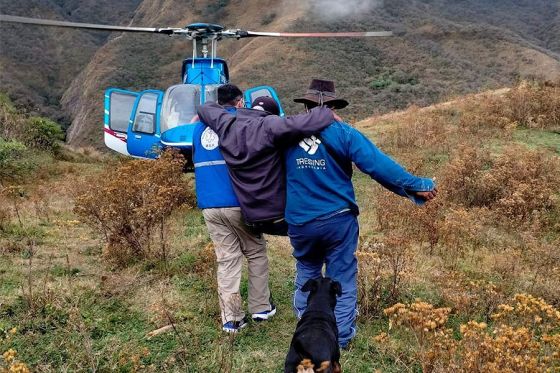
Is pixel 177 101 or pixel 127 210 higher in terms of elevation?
pixel 177 101

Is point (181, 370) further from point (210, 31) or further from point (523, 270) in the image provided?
point (210, 31)

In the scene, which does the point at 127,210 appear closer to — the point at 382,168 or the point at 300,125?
the point at 300,125

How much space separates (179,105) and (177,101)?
0.10m

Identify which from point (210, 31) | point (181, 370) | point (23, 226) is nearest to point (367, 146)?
point (181, 370)

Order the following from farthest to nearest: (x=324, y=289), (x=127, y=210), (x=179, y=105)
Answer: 1. (x=179, y=105)
2. (x=127, y=210)
3. (x=324, y=289)

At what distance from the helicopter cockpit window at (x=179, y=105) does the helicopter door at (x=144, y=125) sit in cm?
52

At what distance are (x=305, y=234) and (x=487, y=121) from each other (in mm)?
9408

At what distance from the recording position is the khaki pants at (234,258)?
3855 millimetres

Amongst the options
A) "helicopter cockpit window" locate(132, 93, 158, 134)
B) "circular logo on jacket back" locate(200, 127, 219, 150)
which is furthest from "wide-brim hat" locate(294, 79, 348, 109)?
"helicopter cockpit window" locate(132, 93, 158, 134)

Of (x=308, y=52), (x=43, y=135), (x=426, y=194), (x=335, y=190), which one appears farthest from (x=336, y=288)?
(x=308, y=52)

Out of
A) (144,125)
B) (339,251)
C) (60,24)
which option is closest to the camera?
(339,251)

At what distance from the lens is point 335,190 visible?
11.3ft

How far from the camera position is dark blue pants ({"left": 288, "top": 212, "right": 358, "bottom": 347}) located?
3475 mm

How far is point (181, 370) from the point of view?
3377 mm
